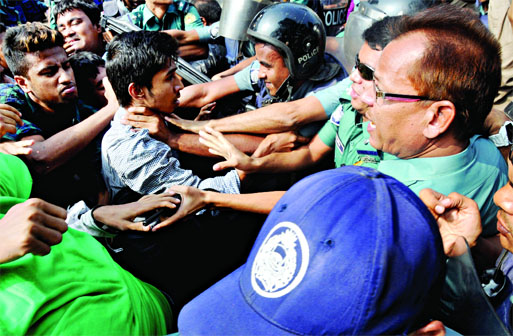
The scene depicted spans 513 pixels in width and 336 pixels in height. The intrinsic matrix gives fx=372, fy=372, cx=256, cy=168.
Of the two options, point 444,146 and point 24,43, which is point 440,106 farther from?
point 24,43

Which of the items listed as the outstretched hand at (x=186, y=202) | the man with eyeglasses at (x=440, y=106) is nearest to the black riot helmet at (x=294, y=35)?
the man with eyeglasses at (x=440, y=106)

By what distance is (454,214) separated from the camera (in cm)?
138

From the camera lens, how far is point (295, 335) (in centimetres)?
101

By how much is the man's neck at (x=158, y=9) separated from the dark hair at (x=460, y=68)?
4.00 m

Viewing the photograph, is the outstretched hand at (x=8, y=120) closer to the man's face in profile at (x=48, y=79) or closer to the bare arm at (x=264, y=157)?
the man's face in profile at (x=48, y=79)

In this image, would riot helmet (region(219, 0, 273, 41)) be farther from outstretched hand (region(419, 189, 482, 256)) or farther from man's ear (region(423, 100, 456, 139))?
outstretched hand (region(419, 189, 482, 256))

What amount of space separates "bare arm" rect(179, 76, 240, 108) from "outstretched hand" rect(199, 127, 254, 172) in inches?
22.2

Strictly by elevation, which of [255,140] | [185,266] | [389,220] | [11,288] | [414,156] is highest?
[389,220]

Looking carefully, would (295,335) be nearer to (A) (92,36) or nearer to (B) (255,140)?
(B) (255,140)

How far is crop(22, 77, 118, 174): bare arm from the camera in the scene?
2484 millimetres

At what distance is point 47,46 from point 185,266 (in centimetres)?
195

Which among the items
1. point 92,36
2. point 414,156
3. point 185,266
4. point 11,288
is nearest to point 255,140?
point 185,266

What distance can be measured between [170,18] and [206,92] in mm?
2303

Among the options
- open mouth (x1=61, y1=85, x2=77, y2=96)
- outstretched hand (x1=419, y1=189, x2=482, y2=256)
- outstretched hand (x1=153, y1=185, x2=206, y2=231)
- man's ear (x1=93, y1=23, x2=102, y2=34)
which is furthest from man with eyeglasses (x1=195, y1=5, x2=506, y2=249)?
man's ear (x1=93, y1=23, x2=102, y2=34)
